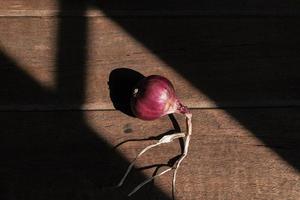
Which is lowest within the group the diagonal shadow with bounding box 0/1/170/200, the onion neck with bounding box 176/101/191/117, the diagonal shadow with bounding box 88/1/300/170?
the diagonal shadow with bounding box 0/1/170/200

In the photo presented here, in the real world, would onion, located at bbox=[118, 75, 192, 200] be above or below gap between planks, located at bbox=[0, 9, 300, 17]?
below

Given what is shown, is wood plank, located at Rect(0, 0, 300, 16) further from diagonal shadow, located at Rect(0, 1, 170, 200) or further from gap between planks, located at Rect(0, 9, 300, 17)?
diagonal shadow, located at Rect(0, 1, 170, 200)

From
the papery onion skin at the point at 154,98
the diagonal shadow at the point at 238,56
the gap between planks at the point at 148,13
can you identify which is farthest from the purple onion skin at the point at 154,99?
the gap between planks at the point at 148,13

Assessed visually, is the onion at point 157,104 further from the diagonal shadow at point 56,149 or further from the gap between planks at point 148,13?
the gap between planks at point 148,13

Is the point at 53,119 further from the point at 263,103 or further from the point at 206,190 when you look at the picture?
the point at 263,103

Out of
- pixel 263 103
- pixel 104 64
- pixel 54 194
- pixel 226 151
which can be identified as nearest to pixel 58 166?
pixel 54 194

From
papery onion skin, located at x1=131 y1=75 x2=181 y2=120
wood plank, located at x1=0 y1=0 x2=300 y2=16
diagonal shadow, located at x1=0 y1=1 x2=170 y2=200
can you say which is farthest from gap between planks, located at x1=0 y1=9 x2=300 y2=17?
papery onion skin, located at x1=131 y1=75 x2=181 y2=120

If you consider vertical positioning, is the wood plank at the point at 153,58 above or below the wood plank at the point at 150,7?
below

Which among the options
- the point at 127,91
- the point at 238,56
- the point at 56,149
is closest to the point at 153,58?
the point at 127,91
